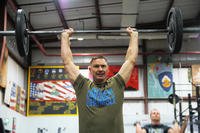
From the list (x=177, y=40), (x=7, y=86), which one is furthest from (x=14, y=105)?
(x=177, y=40)

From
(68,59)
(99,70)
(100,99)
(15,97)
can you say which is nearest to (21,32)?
(68,59)

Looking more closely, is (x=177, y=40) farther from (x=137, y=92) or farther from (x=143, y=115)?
(x=137, y=92)

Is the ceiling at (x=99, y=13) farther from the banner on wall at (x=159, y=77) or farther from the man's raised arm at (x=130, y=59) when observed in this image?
the man's raised arm at (x=130, y=59)

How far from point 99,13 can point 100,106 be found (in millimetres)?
5511

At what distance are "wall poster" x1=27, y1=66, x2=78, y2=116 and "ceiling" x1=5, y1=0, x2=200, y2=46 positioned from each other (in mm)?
892

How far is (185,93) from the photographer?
8578 mm

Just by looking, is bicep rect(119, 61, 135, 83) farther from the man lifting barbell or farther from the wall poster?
the wall poster

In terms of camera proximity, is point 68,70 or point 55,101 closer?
point 68,70

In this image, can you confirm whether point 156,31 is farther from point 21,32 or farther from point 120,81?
point 21,32

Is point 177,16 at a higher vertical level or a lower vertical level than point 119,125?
higher

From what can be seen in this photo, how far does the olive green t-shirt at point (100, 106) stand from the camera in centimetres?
209

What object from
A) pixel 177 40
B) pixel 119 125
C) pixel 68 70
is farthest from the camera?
pixel 177 40

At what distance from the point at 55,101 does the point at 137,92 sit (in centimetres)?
198

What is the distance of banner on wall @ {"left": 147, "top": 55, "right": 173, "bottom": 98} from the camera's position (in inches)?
337
